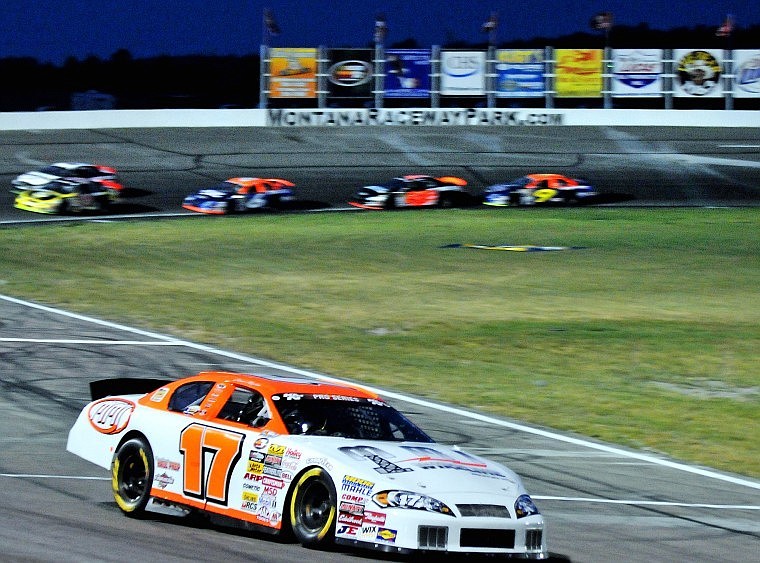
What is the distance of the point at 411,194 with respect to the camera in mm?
41344

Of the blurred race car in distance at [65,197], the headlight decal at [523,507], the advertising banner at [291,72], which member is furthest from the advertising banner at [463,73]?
the headlight decal at [523,507]

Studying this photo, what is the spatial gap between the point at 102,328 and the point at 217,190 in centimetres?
1959

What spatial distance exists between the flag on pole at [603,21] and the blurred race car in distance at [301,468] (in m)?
56.2

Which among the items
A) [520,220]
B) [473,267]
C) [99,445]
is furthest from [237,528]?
[520,220]

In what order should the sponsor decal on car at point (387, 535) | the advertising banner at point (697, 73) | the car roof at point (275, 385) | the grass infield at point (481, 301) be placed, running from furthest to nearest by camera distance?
the advertising banner at point (697, 73), the grass infield at point (481, 301), the car roof at point (275, 385), the sponsor decal on car at point (387, 535)

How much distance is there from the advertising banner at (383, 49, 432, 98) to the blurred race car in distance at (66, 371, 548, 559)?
49.4 metres

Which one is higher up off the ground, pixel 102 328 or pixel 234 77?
pixel 234 77

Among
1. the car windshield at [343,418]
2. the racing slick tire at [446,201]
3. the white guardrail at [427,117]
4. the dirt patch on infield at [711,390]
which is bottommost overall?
Answer: the dirt patch on infield at [711,390]

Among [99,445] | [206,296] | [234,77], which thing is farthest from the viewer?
[234,77]

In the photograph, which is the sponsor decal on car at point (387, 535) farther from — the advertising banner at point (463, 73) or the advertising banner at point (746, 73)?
the advertising banner at point (746, 73)

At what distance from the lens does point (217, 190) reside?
4025 cm

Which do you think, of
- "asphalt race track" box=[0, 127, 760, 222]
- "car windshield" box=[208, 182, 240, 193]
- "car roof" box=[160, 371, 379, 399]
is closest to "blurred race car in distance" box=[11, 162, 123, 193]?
"asphalt race track" box=[0, 127, 760, 222]

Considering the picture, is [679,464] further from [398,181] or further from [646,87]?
[646,87]

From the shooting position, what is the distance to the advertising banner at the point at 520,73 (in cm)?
5784
